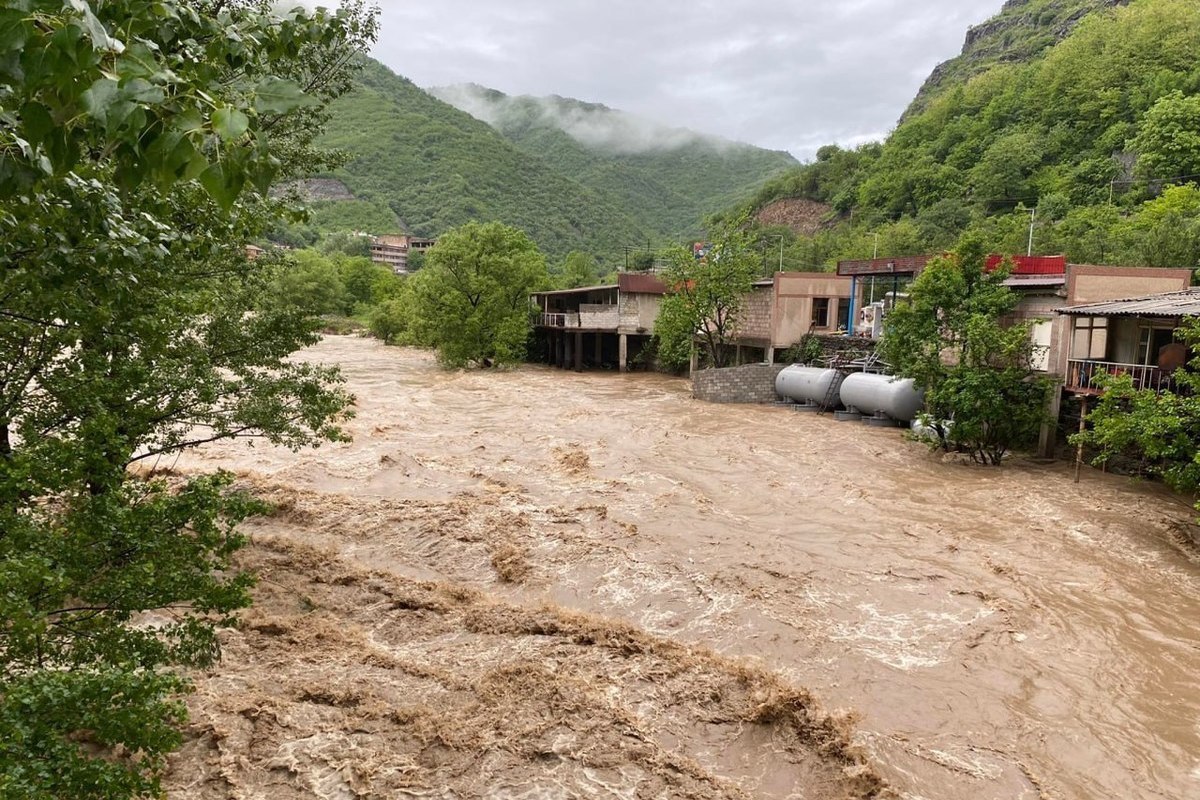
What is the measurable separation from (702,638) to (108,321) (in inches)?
263

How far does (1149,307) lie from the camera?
14.3 meters

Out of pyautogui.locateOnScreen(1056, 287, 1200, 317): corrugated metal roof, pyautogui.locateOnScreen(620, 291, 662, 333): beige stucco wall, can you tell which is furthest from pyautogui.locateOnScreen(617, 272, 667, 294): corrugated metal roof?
pyautogui.locateOnScreen(1056, 287, 1200, 317): corrugated metal roof

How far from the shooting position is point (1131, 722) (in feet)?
22.7

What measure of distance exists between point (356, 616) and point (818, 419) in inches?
690

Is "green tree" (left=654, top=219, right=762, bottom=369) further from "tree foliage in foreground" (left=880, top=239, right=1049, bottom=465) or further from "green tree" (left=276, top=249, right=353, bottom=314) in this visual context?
"green tree" (left=276, top=249, right=353, bottom=314)

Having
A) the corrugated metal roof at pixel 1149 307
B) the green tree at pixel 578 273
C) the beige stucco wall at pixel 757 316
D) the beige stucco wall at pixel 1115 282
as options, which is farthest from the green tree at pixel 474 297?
the corrugated metal roof at pixel 1149 307

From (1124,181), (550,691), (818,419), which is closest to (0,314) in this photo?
(550,691)

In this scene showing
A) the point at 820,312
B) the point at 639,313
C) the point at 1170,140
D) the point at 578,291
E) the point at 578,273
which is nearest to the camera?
the point at 820,312

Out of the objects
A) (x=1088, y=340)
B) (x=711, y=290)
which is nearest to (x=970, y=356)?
(x=1088, y=340)

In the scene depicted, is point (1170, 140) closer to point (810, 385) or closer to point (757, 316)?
point (757, 316)

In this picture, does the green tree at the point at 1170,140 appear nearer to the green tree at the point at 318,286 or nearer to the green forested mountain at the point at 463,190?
the green tree at the point at 318,286

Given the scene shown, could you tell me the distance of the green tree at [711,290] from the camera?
30.4 meters

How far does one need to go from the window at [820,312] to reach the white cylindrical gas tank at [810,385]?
5252 mm

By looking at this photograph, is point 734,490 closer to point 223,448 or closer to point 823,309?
point 223,448
